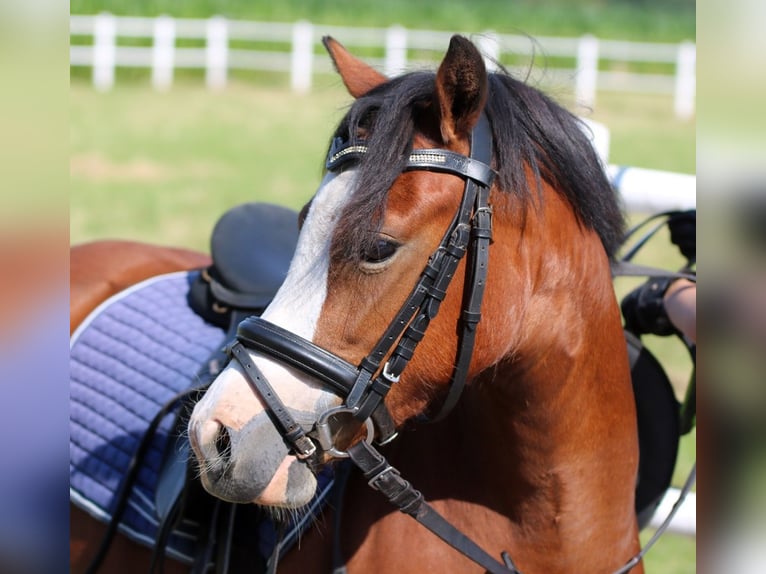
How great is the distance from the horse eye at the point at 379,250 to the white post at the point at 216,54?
643 inches

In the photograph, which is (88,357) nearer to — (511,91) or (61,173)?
(511,91)

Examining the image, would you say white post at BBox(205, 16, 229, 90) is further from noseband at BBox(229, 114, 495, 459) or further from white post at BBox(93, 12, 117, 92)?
noseband at BBox(229, 114, 495, 459)

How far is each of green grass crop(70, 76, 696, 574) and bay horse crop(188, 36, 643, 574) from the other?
2713 mm

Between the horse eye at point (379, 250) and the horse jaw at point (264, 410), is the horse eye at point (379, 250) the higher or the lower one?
the higher one

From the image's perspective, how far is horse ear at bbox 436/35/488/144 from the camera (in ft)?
5.27

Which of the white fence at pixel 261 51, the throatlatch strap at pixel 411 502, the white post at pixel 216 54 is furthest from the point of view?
the white post at pixel 216 54

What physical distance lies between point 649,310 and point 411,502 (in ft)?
3.31

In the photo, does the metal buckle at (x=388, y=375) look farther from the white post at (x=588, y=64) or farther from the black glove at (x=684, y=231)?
the white post at (x=588, y=64)

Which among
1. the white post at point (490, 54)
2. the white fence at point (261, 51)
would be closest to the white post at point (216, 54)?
the white fence at point (261, 51)

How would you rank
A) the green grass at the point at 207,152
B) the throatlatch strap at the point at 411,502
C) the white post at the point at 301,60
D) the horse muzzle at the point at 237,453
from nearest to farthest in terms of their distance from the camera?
the horse muzzle at the point at 237,453, the throatlatch strap at the point at 411,502, the green grass at the point at 207,152, the white post at the point at 301,60

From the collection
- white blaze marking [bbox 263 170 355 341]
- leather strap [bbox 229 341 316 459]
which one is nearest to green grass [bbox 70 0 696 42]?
white blaze marking [bbox 263 170 355 341]

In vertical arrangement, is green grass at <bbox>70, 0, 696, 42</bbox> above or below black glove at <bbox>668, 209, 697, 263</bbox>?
above

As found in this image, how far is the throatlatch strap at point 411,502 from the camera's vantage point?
1.75m

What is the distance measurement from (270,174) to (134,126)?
365 centimetres
